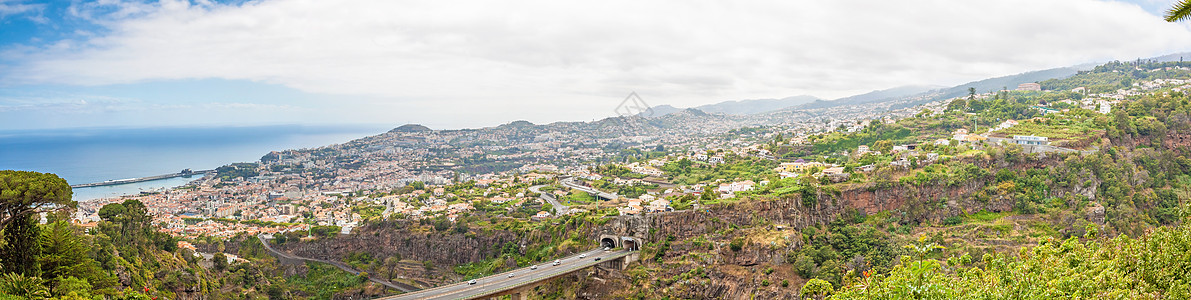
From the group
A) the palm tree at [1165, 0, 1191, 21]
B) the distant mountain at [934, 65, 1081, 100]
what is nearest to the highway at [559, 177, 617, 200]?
the palm tree at [1165, 0, 1191, 21]

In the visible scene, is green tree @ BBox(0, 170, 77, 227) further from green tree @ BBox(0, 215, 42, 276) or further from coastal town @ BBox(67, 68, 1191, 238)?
coastal town @ BBox(67, 68, 1191, 238)

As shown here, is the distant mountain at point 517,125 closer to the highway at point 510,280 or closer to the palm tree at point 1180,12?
the highway at point 510,280

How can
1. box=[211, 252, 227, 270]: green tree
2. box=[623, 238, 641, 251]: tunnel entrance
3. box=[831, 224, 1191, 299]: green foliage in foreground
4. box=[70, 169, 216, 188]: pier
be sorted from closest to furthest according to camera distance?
box=[831, 224, 1191, 299]: green foliage in foreground < box=[211, 252, 227, 270]: green tree < box=[623, 238, 641, 251]: tunnel entrance < box=[70, 169, 216, 188]: pier

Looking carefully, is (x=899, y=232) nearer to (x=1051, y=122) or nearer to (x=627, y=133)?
(x=1051, y=122)

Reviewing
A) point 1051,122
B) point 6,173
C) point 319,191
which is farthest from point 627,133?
point 6,173

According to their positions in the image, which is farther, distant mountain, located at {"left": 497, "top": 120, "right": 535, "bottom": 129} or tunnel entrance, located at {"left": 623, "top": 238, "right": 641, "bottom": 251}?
distant mountain, located at {"left": 497, "top": 120, "right": 535, "bottom": 129}

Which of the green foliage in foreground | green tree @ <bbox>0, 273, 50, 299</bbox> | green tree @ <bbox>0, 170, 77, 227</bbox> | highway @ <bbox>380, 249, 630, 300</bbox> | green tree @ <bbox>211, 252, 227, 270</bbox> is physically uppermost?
green tree @ <bbox>0, 170, 77, 227</bbox>

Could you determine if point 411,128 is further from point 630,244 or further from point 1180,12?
point 1180,12
